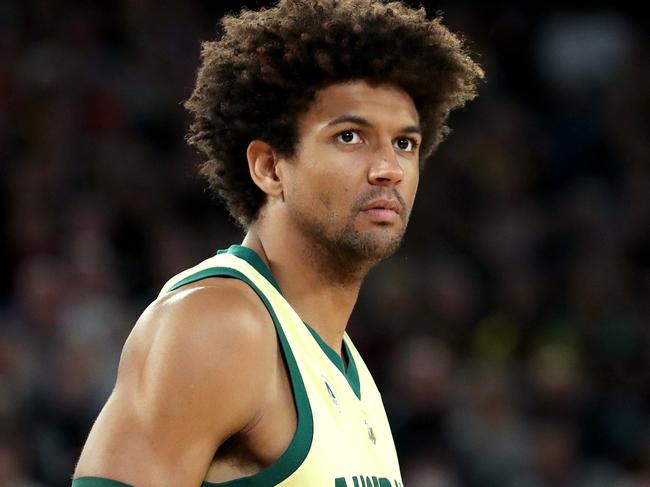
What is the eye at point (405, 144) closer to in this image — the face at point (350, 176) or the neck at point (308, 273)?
the face at point (350, 176)

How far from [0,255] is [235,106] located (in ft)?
14.9

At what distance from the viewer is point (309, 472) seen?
9.07 ft

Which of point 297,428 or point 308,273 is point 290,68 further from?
point 297,428

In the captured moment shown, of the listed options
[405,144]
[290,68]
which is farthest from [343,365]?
[290,68]

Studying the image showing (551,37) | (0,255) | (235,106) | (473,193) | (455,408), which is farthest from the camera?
(551,37)

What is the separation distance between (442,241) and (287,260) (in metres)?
5.35

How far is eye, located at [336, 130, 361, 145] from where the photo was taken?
124 inches

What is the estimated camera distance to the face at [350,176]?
123 inches

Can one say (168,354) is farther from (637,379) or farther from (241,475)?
(637,379)

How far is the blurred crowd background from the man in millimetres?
3056

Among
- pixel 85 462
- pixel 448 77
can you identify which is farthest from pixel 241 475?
pixel 448 77

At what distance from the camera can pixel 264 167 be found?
3.29 m

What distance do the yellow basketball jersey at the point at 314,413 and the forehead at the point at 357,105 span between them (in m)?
0.39

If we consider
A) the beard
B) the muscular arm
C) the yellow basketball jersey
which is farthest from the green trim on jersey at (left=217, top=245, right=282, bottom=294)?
the muscular arm
